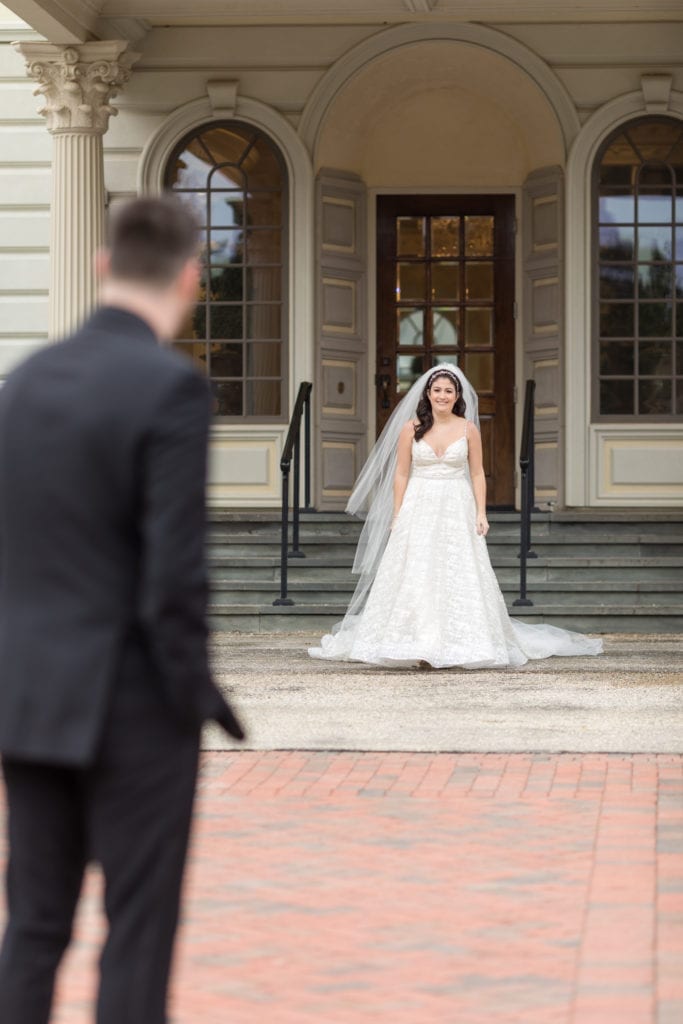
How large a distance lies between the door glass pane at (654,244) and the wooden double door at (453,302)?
119 cm

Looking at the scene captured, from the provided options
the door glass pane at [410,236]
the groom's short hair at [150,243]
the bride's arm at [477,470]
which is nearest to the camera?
the groom's short hair at [150,243]

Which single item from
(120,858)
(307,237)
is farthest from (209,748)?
(307,237)

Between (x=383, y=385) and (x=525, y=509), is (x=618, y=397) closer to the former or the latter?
(x=383, y=385)

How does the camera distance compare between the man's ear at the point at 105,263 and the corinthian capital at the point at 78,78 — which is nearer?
the man's ear at the point at 105,263

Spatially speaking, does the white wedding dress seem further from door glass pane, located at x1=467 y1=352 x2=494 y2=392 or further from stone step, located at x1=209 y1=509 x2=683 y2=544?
door glass pane, located at x1=467 y1=352 x2=494 y2=392

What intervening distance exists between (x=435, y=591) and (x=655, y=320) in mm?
4925

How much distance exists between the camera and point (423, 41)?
14.6 metres

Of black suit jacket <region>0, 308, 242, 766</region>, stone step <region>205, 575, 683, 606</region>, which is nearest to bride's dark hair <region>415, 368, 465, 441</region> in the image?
stone step <region>205, 575, 683, 606</region>

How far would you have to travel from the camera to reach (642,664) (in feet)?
35.5

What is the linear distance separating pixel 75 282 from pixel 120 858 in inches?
447

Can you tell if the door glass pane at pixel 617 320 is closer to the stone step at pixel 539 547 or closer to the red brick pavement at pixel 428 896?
the stone step at pixel 539 547

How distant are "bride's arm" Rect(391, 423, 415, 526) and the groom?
27.4 ft

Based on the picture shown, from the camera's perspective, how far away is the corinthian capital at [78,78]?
13562mm

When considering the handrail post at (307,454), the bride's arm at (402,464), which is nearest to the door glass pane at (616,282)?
the handrail post at (307,454)
